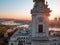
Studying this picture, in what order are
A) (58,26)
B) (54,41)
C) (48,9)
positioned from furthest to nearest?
(58,26)
(54,41)
(48,9)

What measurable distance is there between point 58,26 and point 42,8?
Result: 183 feet

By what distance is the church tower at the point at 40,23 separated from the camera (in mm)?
11258

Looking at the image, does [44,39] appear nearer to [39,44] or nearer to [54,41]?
[39,44]

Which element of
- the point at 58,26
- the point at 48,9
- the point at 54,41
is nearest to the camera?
the point at 48,9

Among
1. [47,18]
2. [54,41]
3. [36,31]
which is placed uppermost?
[47,18]

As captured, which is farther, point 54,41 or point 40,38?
point 54,41

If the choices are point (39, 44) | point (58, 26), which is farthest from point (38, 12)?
point (58, 26)

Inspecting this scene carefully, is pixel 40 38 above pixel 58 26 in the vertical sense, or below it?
above

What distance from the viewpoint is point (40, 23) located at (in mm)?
11383

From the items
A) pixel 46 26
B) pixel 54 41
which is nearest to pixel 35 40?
pixel 46 26

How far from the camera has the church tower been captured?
1126 cm

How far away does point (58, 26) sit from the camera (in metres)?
66.2

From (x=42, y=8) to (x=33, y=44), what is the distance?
83.6 inches

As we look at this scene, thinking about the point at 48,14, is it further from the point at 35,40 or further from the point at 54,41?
the point at 54,41
